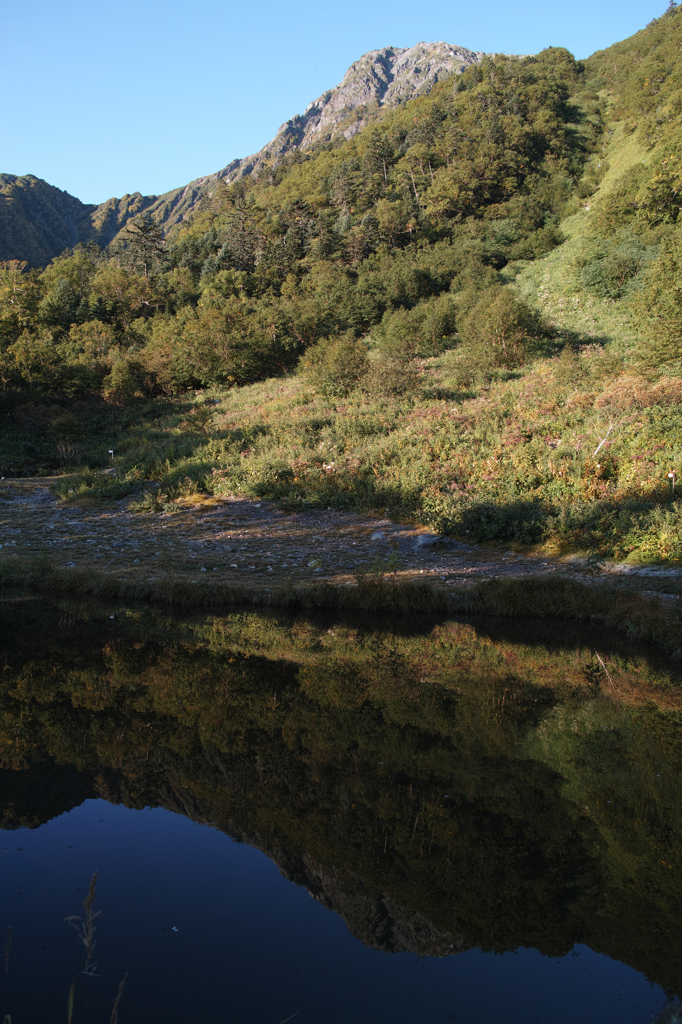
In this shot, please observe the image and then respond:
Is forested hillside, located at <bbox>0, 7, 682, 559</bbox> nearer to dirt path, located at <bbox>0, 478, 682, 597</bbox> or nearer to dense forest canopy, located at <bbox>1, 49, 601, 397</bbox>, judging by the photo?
dense forest canopy, located at <bbox>1, 49, 601, 397</bbox>

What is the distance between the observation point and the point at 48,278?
62.3m

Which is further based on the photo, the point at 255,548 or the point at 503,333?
the point at 503,333

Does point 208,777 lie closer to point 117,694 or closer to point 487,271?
point 117,694

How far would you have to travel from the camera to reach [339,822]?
3.94 metres

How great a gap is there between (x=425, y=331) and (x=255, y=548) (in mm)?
27490

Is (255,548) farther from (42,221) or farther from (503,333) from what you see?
(42,221)

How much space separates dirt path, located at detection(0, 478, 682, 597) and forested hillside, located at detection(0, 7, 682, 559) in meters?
1.00

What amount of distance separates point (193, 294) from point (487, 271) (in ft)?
96.2

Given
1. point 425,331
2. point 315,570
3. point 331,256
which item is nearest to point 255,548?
point 315,570

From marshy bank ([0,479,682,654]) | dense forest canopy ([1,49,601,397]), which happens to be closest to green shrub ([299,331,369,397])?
dense forest canopy ([1,49,601,397])

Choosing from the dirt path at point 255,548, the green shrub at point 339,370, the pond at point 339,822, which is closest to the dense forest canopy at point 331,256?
the green shrub at point 339,370

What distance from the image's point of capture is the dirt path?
36.4ft

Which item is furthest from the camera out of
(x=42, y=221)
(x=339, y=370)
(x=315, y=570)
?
(x=42, y=221)

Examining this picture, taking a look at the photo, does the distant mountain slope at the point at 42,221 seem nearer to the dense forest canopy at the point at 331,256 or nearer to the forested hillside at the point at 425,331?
the dense forest canopy at the point at 331,256
